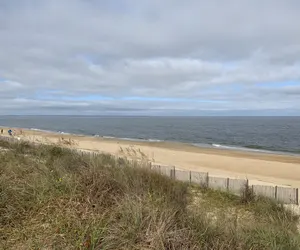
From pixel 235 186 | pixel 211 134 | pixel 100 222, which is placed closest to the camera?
pixel 100 222

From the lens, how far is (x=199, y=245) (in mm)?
3383

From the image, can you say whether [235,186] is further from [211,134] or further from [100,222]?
[211,134]

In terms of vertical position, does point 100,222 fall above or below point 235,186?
above

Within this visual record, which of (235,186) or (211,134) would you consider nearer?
(235,186)

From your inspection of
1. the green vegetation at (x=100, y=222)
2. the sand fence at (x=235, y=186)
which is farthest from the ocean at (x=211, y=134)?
the green vegetation at (x=100, y=222)

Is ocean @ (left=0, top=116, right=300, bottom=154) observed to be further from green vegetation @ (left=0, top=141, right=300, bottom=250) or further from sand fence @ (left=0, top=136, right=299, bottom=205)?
→ green vegetation @ (left=0, top=141, right=300, bottom=250)

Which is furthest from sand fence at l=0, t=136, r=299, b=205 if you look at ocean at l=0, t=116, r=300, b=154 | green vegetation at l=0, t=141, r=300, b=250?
ocean at l=0, t=116, r=300, b=154

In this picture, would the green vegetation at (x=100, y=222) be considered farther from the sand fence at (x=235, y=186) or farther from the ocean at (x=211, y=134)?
the ocean at (x=211, y=134)

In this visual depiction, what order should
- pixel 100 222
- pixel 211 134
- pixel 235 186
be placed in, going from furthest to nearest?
pixel 211 134, pixel 235 186, pixel 100 222

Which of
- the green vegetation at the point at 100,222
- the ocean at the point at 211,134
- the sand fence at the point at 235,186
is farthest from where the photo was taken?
the ocean at the point at 211,134

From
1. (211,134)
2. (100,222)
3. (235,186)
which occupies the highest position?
(100,222)

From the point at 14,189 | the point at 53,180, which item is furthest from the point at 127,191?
the point at 14,189

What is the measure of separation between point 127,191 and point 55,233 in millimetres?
1514

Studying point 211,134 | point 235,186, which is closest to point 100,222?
point 235,186
